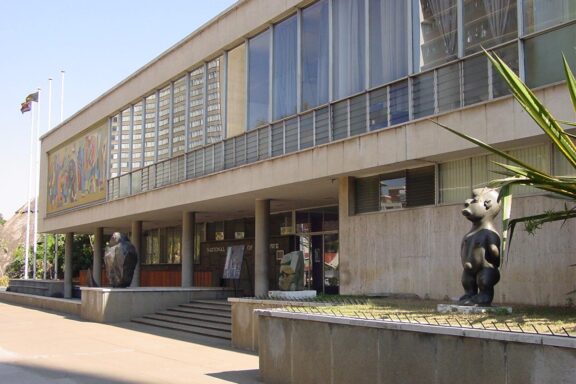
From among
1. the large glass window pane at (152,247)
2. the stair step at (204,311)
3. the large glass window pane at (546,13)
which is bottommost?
the stair step at (204,311)

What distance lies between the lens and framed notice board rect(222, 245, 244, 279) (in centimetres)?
2077

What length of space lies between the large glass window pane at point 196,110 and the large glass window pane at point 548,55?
11.3 meters

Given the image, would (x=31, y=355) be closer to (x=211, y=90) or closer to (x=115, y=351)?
(x=115, y=351)

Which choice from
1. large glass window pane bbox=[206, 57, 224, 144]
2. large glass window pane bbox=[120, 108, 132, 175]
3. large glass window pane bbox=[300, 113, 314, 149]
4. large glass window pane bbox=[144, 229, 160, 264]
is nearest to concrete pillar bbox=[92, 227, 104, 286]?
large glass window pane bbox=[144, 229, 160, 264]

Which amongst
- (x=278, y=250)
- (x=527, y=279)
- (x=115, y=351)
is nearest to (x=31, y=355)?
(x=115, y=351)

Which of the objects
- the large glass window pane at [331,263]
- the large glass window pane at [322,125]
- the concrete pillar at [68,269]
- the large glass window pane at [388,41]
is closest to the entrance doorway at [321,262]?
the large glass window pane at [331,263]

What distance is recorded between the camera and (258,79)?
18.3 meters

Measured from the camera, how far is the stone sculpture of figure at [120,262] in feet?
69.2

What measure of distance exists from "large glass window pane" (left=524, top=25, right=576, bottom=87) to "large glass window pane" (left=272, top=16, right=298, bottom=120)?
6.65 m

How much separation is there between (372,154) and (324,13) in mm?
4231

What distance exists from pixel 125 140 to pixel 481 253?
1970 centimetres

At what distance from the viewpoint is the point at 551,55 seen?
10.8 meters

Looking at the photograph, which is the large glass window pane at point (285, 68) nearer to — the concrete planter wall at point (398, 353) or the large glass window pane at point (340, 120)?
the large glass window pane at point (340, 120)

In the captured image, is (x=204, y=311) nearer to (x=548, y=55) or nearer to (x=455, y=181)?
(x=455, y=181)
